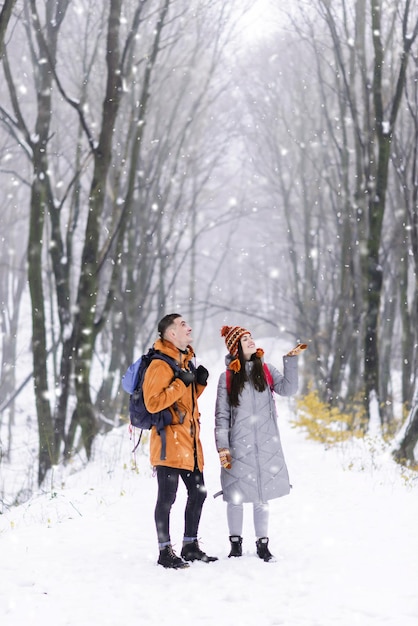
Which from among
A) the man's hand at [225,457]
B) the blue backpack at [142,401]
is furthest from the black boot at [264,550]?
the blue backpack at [142,401]

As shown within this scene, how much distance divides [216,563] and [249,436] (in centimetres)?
85

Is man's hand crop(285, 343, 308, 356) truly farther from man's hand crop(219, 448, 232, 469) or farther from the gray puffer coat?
man's hand crop(219, 448, 232, 469)

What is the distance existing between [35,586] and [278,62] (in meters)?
15.7

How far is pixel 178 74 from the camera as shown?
15.1 m

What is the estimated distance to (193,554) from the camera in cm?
454

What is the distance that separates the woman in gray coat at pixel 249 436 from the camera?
454cm

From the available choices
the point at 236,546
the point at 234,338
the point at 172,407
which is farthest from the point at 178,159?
the point at 236,546

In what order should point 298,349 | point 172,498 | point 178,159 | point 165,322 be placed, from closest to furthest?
point 298,349 < point 172,498 < point 165,322 < point 178,159

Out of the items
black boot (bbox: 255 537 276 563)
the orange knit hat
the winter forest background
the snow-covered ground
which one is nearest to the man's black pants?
the snow-covered ground

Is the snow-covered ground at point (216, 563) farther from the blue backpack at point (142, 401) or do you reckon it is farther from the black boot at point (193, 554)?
the blue backpack at point (142, 401)

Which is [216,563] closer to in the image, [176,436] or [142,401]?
[176,436]

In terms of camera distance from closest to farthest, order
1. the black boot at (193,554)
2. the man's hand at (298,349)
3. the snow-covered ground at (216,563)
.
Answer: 1. the snow-covered ground at (216,563)
2. the man's hand at (298,349)
3. the black boot at (193,554)

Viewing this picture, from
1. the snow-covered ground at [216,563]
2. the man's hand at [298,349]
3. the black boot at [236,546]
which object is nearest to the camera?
the snow-covered ground at [216,563]

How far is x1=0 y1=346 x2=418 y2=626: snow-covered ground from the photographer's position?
3.60 m
